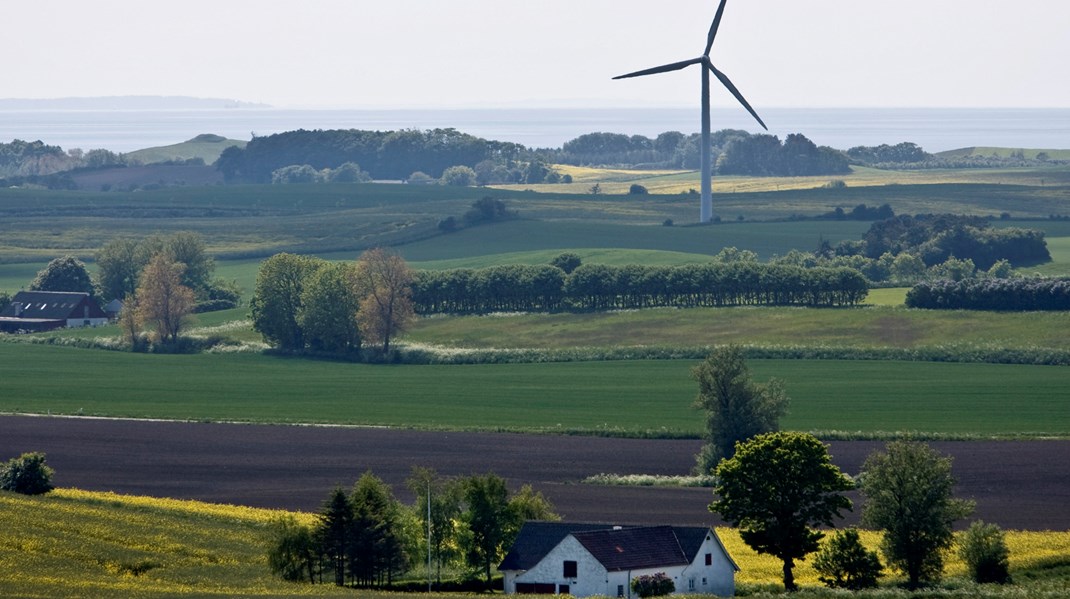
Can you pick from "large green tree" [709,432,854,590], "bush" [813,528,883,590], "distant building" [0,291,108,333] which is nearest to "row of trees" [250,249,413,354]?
"distant building" [0,291,108,333]

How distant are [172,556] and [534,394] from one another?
4340cm

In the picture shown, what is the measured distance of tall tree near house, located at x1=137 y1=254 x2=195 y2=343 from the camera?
117188mm

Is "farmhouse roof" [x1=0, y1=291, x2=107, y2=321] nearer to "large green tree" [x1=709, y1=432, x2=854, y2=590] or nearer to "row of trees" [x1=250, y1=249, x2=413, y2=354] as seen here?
"row of trees" [x1=250, y1=249, x2=413, y2=354]

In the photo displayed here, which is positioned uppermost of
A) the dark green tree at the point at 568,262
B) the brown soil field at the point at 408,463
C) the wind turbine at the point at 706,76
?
the wind turbine at the point at 706,76

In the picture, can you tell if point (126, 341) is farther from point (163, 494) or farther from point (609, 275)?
point (163, 494)

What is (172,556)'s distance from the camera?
2014 inches

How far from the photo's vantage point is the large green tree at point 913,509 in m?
51.3

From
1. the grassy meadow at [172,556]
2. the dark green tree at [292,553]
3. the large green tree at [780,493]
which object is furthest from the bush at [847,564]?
the dark green tree at [292,553]

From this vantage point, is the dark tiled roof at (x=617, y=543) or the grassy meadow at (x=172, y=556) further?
the dark tiled roof at (x=617, y=543)

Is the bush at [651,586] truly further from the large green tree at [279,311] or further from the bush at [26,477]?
the large green tree at [279,311]

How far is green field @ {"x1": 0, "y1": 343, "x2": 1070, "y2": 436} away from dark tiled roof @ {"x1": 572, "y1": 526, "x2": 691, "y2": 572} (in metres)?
29.6

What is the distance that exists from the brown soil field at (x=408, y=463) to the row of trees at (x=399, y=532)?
6.92m

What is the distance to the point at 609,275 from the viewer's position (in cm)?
12450

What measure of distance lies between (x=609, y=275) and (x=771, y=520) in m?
72.6
